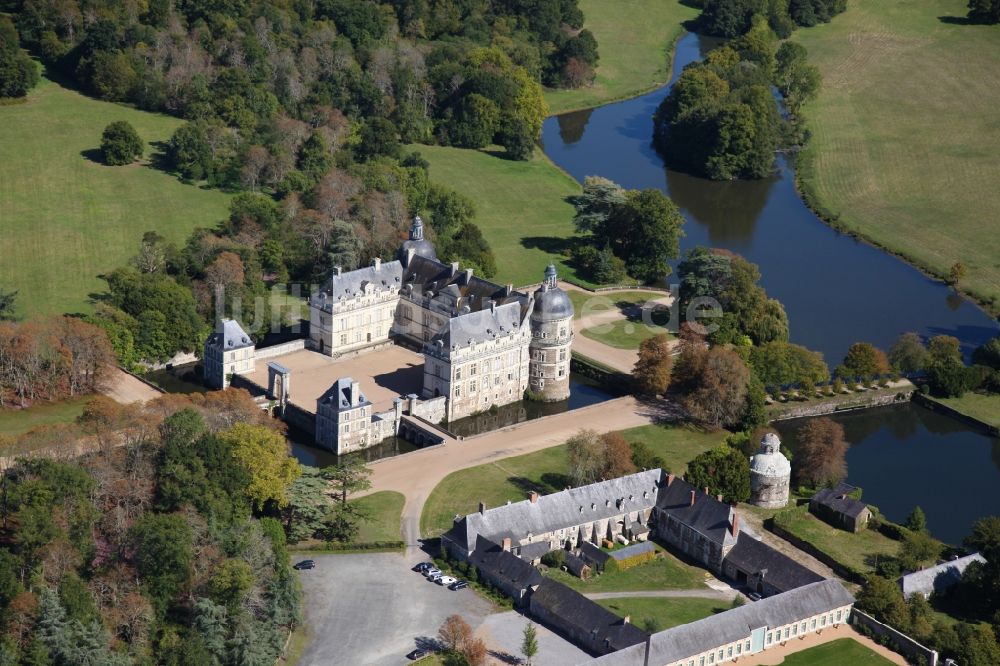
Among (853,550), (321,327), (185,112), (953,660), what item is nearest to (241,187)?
(185,112)

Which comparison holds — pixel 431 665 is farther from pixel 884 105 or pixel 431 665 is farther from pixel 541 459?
pixel 884 105

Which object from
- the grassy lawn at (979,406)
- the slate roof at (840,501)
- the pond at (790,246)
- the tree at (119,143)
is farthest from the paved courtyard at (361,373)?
the tree at (119,143)

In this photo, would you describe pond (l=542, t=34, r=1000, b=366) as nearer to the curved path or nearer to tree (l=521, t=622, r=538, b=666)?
the curved path

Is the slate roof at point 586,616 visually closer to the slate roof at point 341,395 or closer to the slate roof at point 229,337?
the slate roof at point 341,395

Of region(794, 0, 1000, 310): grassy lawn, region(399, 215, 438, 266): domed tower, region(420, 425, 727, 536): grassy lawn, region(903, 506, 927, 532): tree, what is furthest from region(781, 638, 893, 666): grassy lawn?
region(794, 0, 1000, 310): grassy lawn

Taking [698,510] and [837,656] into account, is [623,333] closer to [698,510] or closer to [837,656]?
[698,510]

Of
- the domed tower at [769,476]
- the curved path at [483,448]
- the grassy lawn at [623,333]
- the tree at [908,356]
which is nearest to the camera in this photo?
the domed tower at [769,476]
